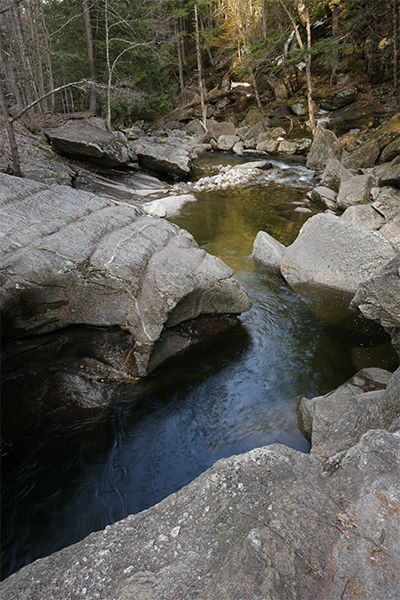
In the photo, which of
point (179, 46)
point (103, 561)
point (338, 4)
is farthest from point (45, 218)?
point (179, 46)

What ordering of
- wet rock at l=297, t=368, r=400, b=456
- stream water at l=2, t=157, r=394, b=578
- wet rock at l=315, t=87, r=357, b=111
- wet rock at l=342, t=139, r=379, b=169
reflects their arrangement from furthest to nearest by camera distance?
wet rock at l=315, t=87, r=357, b=111 < wet rock at l=342, t=139, r=379, b=169 < stream water at l=2, t=157, r=394, b=578 < wet rock at l=297, t=368, r=400, b=456

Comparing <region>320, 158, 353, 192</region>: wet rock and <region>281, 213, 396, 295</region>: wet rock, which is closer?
<region>281, 213, 396, 295</region>: wet rock

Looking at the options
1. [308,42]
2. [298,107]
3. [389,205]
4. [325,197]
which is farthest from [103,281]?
[298,107]

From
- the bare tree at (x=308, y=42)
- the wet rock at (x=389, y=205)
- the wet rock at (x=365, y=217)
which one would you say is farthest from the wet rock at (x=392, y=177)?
the bare tree at (x=308, y=42)

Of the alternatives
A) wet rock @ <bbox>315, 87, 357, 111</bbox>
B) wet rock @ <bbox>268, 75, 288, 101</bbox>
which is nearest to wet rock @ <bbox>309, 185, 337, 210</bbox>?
wet rock @ <bbox>315, 87, 357, 111</bbox>

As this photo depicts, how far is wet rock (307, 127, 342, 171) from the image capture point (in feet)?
53.6

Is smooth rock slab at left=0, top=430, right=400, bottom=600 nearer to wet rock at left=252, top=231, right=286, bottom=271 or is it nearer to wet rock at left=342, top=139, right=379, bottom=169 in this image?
wet rock at left=252, top=231, right=286, bottom=271

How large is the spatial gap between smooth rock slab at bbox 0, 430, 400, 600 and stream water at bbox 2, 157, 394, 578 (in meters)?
1.73

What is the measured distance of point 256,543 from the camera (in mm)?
2207

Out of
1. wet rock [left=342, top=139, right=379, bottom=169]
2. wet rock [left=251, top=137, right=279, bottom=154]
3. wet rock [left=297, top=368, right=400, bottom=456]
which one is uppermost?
wet rock [left=251, top=137, right=279, bottom=154]

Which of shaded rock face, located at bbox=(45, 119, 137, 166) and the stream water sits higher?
shaded rock face, located at bbox=(45, 119, 137, 166)

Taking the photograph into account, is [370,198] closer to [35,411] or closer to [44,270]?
[44,270]

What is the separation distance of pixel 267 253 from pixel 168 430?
598cm

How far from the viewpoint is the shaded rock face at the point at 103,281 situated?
191 inches
